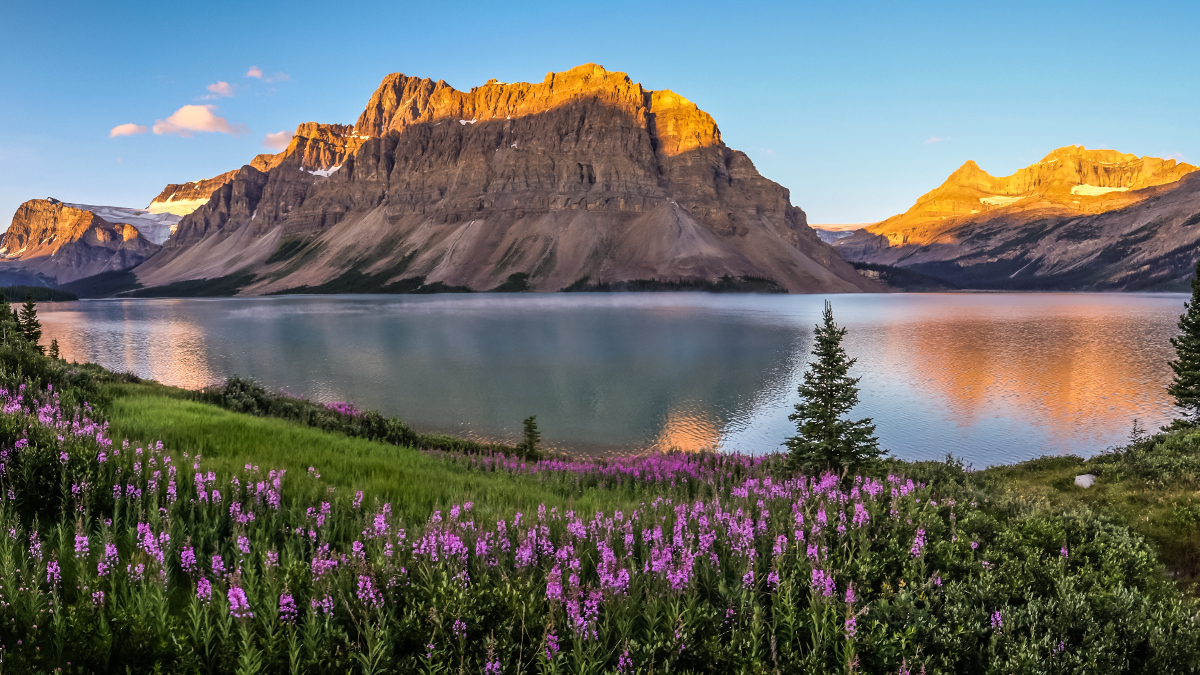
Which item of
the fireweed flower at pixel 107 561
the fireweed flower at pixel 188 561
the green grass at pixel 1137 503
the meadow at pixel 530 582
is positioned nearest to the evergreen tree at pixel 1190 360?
the green grass at pixel 1137 503

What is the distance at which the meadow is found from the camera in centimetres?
401

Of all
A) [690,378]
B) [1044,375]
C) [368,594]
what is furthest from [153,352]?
[1044,375]

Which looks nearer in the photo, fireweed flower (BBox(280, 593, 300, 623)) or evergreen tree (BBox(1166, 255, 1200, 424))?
fireweed flower (BBox(280, 593, 300, 623))

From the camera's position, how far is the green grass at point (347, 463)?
860 cm

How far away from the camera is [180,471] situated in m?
7.77

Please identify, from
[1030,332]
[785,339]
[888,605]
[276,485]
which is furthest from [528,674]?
[1030,332]

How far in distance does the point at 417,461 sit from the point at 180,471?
596 centimetres

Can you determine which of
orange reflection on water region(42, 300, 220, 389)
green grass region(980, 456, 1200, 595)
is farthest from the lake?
green grass region(980, 456, 1200, 595)

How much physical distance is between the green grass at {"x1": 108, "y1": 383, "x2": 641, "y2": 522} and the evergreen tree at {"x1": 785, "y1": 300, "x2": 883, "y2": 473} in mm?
4543

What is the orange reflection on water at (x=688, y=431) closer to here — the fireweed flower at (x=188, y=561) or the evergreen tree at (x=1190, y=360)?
the evergreen tree at (x=1190, y=360)

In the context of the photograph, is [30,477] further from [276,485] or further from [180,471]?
[276,485]

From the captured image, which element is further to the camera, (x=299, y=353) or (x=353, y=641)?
(x=299, y=353)

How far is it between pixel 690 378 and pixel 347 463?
40.5m

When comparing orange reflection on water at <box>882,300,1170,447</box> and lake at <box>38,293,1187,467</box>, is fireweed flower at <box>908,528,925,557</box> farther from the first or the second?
orange reflection on water at <box>882,300,1170,447</box>
